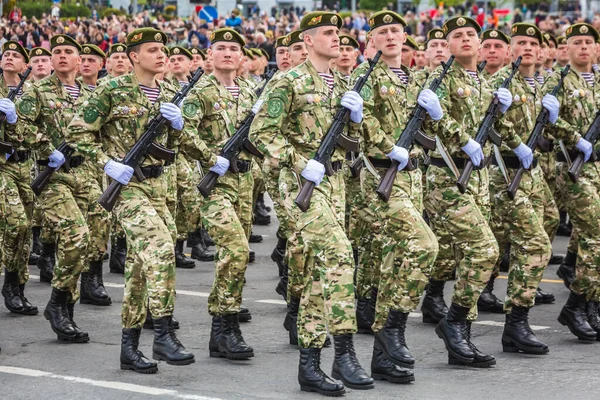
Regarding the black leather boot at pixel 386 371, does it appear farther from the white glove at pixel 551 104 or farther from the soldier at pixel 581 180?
the white glove at pixel 551 104

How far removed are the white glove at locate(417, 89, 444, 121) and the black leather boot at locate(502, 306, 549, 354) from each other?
169cm

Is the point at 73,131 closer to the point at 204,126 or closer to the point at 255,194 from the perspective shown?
the point at 204,126

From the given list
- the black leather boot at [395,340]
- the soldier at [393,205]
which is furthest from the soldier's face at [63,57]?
the black leather boot at [395,340]

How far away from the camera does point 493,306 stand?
10430 mm

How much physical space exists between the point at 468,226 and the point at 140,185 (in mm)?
2332

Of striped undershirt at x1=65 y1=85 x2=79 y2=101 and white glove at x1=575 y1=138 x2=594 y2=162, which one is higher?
striped undershirt at x1=65 y1=85 x2=79 y2=101

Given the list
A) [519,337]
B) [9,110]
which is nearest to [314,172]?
[519,337]

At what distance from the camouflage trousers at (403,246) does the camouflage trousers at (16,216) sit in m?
3.34

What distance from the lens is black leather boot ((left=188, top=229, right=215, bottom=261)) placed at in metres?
13.5

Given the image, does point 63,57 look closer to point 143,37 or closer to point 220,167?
point 143,37

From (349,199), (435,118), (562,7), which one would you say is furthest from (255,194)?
(562,7)

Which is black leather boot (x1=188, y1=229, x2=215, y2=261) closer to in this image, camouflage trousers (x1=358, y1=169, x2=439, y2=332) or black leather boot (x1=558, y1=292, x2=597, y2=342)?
black leather boot (x1=558, y1=292, x2=597, y2=342)

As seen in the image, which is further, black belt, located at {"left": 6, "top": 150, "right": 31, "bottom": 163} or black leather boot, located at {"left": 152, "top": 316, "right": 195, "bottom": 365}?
black belt, located at {"left": 6, "top": 150, "right": 31, "bottom": 163}

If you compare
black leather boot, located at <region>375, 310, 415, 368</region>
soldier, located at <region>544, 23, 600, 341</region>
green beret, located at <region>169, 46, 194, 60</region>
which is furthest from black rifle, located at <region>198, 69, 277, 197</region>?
green beret, located at <region>169, 46, 194, 60</region>
